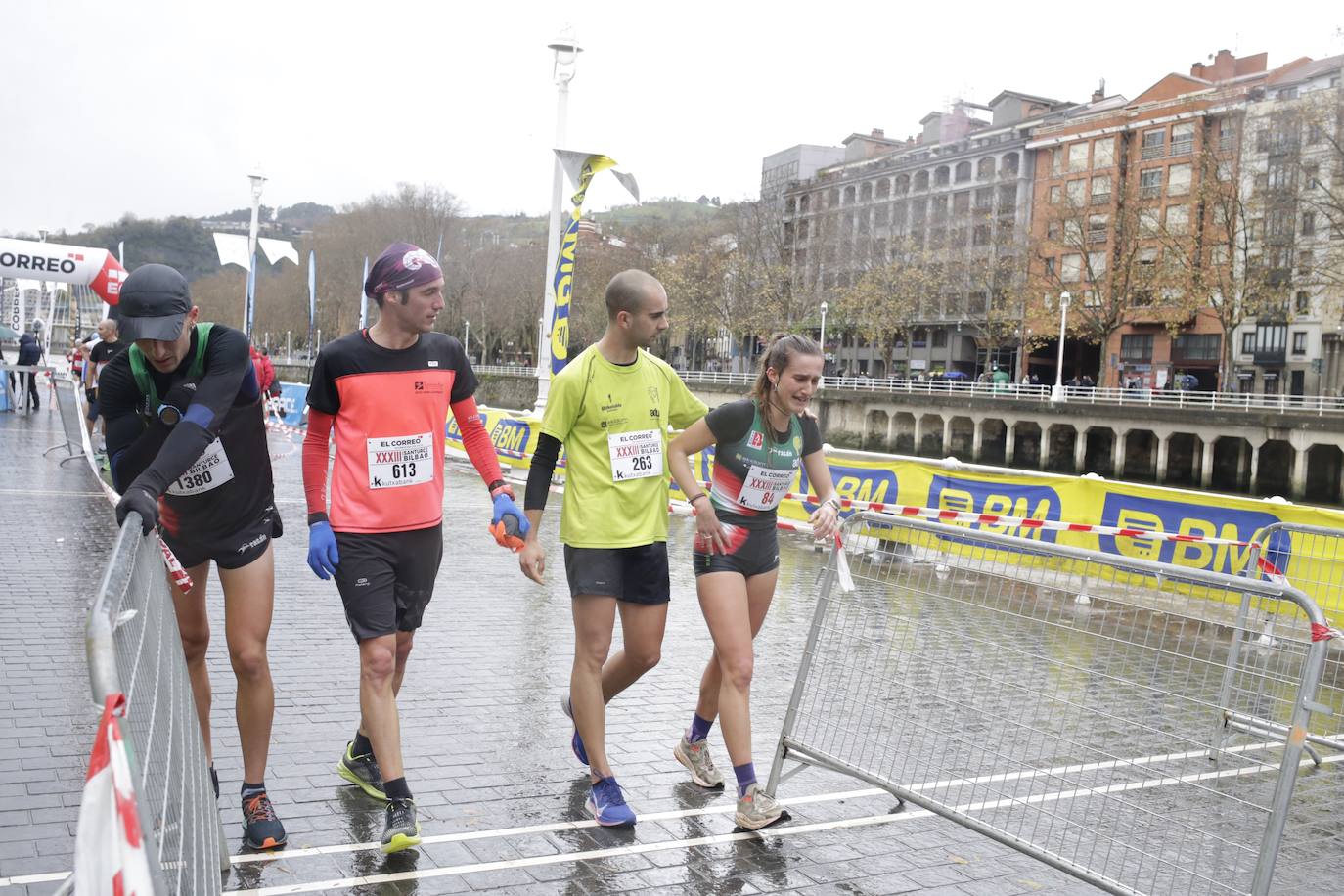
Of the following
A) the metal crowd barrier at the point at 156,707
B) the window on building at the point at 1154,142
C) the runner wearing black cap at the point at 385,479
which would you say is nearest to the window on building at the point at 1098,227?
the window on building at the point at 1154,142

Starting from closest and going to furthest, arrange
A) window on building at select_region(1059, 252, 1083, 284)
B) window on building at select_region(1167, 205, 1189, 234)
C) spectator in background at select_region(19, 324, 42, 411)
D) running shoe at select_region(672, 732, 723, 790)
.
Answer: running shoe at select_region(672, 732, 723, 790), spectator in background at select_region(19, 324, 42, 411), window on building at select_region(1167, 205, 1189, 234), window on building at select_region(1059, 252, 1083, 284)

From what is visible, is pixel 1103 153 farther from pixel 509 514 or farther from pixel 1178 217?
pixel 509 514

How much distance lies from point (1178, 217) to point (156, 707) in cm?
6357

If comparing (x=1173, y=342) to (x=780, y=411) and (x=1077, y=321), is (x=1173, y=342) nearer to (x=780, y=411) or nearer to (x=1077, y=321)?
(x=1077, y=321)

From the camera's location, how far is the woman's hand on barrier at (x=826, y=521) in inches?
185

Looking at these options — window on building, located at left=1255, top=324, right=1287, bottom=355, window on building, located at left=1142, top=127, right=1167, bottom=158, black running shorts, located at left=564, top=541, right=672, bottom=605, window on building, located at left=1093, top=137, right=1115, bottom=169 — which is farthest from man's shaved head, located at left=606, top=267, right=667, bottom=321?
window on building, located at left=1093, top=137, right=1115, bottom=169

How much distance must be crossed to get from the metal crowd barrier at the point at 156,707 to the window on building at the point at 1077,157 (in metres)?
68.9

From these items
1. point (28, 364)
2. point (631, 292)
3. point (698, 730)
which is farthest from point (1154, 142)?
point (631, 292)

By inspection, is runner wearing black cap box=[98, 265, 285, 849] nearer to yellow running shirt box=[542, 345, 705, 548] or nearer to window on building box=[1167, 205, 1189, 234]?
yellow running shirt box=[542, 345, 705, 548]

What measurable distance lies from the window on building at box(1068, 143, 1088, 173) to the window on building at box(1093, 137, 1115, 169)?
32.9 inches

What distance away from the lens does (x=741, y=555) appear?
193 inches

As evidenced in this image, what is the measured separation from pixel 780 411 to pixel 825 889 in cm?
193

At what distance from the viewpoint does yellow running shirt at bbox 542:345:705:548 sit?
4707mm

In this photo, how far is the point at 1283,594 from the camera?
364 cm
